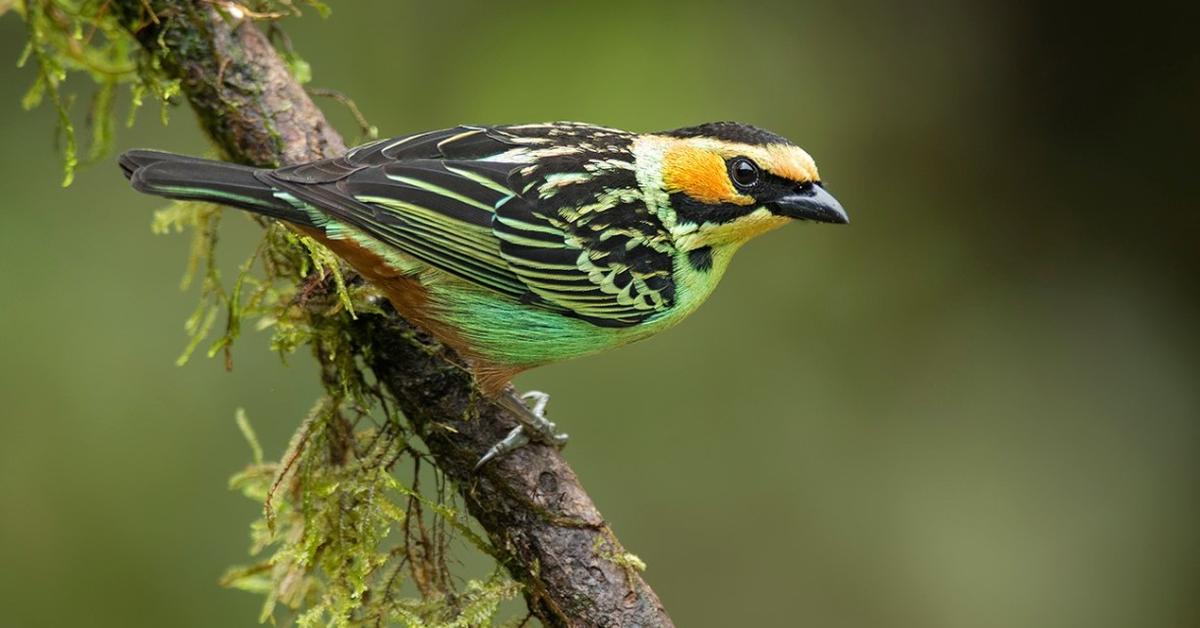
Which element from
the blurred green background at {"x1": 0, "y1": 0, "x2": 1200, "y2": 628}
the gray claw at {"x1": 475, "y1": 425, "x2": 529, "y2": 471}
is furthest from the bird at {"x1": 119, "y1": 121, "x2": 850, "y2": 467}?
the blurred green background at {"x1": 0, "y1": 0, "x2": 1200, "y2": 628}

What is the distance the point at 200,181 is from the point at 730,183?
1.86 meters

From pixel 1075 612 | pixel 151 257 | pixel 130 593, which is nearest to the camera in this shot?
pixel 130 593

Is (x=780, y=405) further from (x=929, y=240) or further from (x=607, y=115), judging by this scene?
(x=607, y=115)

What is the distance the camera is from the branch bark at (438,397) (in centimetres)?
386

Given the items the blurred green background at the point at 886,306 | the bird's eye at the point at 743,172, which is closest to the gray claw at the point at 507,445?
the bird's eye at the point at 743,172

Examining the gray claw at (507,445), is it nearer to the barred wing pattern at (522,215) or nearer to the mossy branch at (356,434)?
the mossy branch at (356,434)

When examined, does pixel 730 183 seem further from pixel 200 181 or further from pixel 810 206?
pixel 200 181

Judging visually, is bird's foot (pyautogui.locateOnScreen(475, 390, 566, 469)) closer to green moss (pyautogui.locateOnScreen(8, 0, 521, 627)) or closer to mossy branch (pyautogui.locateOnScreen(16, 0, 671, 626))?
mossy branch (pyautogui.locateOnScreen(16, 0, 671, 626))

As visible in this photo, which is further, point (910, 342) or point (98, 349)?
point (910, 342)

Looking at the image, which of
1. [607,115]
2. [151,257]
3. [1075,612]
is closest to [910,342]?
[1075,612]

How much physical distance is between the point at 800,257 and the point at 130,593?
4.27 m

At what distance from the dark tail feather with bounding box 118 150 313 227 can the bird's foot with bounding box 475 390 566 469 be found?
1003 mm

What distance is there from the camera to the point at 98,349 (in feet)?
21.2

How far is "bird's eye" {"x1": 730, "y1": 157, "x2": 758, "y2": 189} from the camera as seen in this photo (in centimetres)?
445
